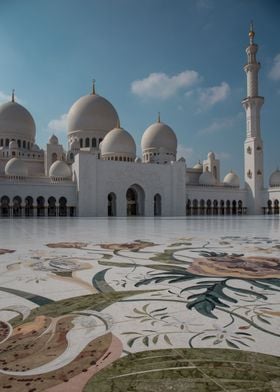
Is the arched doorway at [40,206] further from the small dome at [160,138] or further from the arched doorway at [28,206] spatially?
the small dome at [160,138]

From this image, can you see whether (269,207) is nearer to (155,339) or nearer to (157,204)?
(157,204)

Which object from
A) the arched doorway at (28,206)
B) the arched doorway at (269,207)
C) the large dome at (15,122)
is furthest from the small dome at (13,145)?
the arched doorway at (269,207)

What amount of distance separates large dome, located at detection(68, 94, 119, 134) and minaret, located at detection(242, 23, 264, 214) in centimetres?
1093

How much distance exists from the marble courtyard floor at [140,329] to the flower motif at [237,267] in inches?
0.6

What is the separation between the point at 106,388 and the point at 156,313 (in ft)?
1.95

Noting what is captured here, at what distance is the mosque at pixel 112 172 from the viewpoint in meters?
19.9

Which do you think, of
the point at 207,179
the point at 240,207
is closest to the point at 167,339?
the point at 240,207

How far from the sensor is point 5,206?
62.8 feet

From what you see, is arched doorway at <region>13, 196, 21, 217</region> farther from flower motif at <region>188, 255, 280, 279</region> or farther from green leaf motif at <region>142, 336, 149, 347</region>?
green leaf motif at <region>142, 336, 149, 347</region>

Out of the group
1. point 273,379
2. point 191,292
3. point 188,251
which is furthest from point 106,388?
point 188,251

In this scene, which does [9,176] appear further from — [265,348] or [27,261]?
[265,348]

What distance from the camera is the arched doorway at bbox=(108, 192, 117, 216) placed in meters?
21.2

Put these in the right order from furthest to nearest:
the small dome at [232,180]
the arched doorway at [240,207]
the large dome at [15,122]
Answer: the small dome at [232,180] < the arched doorway at [240,207] < the large dome at [15,122]

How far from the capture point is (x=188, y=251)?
340cm
